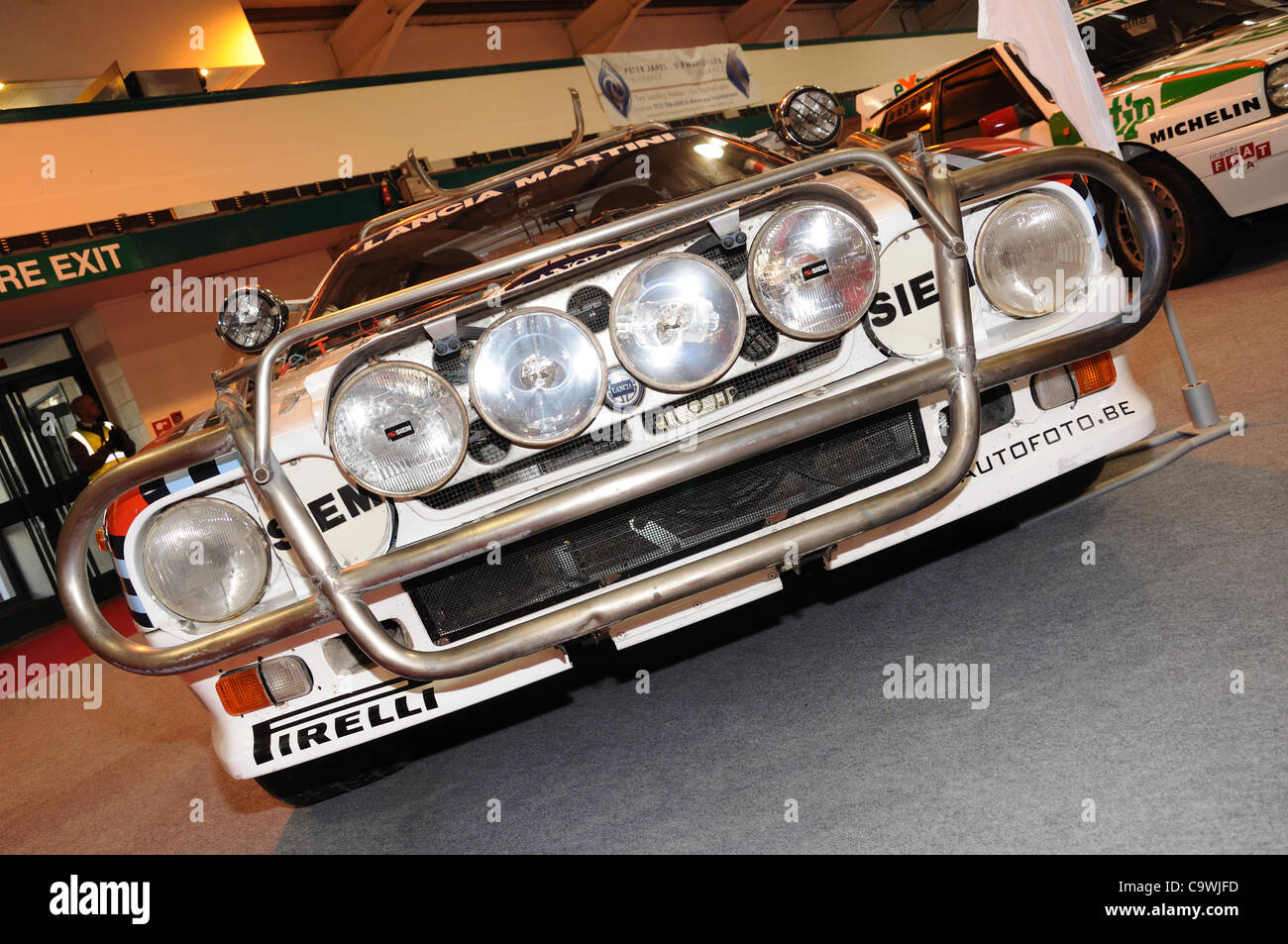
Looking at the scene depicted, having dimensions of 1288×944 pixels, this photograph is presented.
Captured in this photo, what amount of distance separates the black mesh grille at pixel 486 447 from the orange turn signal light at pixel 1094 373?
1.31 metres

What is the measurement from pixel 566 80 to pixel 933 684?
12492mm

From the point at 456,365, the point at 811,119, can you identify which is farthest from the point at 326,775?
the point at 811,119

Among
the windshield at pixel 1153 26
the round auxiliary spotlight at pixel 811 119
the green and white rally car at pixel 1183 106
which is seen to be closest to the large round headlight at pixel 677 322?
the round auxiliary spotlight at pixel 811 119

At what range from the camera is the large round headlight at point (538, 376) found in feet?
6.01

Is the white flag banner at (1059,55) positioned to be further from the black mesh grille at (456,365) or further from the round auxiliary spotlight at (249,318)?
the round auxiliary spotlight at (249,318)

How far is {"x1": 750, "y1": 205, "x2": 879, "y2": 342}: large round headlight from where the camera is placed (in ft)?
6.22

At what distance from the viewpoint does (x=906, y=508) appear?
1888 millimetres

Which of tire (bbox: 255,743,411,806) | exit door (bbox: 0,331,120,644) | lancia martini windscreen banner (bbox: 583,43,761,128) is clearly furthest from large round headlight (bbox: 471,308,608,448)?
lancia martini windscreen banner (bbox: 583,43,761,128)

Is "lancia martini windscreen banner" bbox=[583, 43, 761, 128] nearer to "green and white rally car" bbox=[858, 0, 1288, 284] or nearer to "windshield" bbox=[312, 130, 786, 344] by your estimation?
"green and white rally car" bbox=[858, 0, 1288, 284]

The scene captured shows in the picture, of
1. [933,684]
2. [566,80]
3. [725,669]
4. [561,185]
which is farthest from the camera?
Result: [566,80]

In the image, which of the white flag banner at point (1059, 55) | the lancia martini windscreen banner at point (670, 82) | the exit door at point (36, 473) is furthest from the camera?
the lancia martini windscreen banner at point (670, 82)

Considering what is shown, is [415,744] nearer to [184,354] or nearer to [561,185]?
[561,185]

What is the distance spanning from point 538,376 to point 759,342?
50 cm
